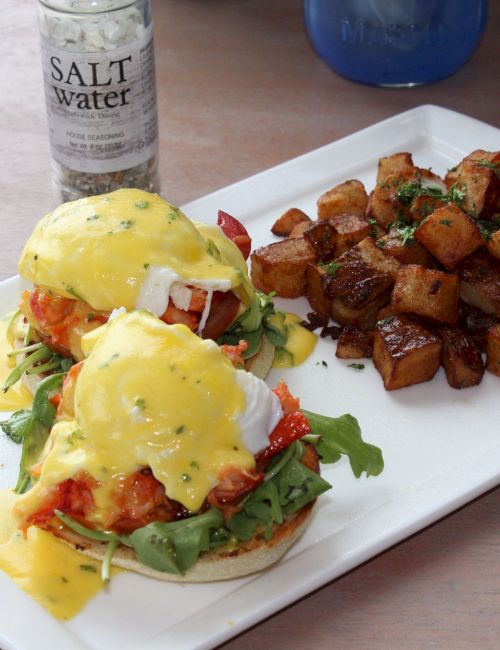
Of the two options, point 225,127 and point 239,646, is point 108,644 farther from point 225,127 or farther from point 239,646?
point 225,127

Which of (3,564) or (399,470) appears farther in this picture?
(399,470)

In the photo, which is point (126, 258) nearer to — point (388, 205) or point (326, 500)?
point (326, 500)

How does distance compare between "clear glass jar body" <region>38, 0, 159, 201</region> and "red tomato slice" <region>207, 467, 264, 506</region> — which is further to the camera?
"clear glass jar body" <region>38, 0, 159, 201</region>

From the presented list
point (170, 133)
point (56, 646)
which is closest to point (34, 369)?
point (56, 646)

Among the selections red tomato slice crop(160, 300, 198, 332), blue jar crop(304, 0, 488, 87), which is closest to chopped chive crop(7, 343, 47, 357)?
red tomato slice crop(160, 300, 198, 332)

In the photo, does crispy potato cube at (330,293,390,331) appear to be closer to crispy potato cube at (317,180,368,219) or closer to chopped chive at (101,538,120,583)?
crispy potato cube at (317,180,368,219)
